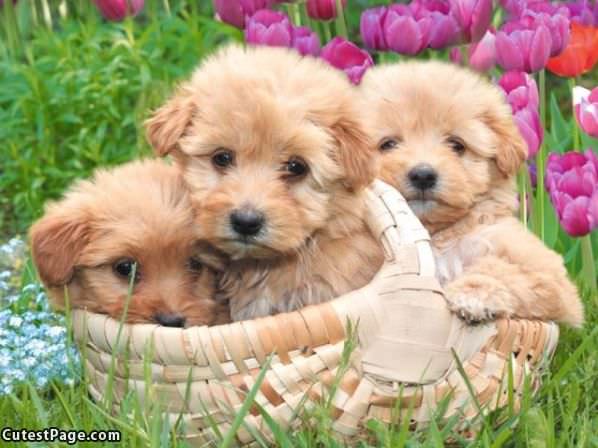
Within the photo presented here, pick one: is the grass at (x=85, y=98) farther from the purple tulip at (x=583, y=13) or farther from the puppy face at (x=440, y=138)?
the puppy face at (x=440, y=138)

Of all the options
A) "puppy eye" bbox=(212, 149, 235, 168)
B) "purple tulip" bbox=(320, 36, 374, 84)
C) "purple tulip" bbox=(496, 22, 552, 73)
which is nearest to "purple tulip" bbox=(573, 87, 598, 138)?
"purple tulip" bbox=(496, 22, 552, 73)

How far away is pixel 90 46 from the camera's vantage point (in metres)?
7.45

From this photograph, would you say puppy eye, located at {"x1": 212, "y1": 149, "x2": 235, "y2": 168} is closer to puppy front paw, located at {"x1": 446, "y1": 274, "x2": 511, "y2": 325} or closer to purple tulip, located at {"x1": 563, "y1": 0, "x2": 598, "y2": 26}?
puppy front paw, located at {"x1": 446, "y1": 274, "x2": 511, "y2": 325}

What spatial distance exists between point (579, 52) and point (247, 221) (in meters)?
1.93

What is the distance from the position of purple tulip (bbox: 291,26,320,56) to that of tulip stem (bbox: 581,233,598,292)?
1.32 meters

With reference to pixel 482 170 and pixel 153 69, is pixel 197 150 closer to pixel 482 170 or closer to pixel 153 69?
pixel 482 170

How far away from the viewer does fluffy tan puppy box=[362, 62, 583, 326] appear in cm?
432

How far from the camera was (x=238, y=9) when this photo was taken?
5121 millimetres

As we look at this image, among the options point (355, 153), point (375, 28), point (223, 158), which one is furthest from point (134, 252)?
point (375, 28)

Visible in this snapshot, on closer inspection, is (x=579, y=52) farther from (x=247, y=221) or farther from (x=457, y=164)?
(x=247, y=221)

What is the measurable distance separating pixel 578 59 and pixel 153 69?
2964 mm

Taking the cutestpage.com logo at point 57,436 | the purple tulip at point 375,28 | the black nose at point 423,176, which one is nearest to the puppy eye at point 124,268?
the cutestpage.com logo at point 57,436

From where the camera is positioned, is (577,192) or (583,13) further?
(583,13)

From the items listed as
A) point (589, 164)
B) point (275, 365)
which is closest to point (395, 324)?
point (275, 365)
